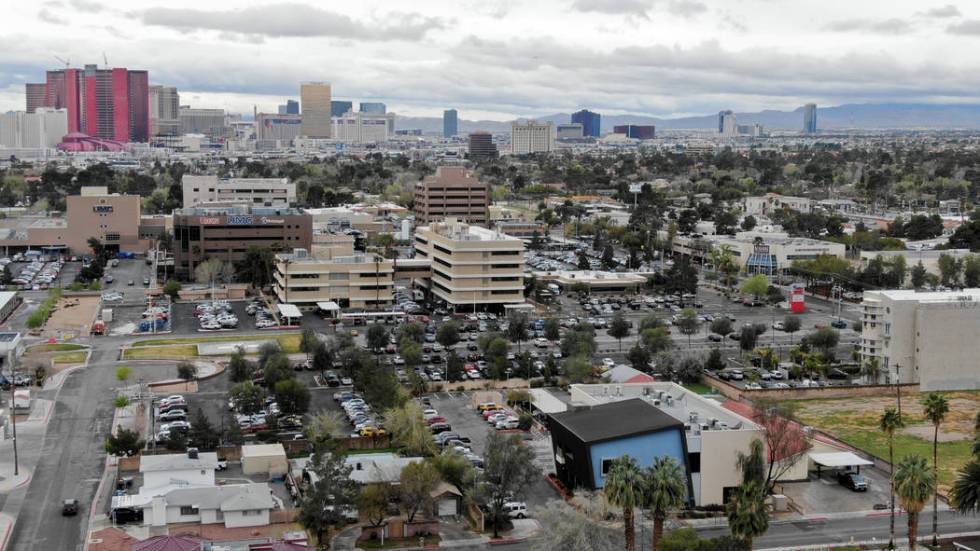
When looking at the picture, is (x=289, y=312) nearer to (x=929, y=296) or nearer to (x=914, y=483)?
(x=929, y=296)

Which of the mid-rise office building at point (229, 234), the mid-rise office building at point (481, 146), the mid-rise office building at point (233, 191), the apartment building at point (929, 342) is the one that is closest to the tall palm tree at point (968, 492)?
the apartment building at point (929, 342)

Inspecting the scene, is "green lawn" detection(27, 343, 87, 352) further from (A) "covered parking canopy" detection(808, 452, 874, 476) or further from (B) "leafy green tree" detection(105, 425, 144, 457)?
(A) "covered parking canopy" detection(808, 452, 874, 476)

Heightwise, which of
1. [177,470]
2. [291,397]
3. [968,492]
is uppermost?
[968,492]

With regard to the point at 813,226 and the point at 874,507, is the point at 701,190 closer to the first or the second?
the point at 813,226

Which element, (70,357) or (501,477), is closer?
(501,477)

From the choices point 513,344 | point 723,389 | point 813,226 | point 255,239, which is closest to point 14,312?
point 255,239

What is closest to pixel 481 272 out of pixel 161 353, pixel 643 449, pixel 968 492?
pixel 161 353

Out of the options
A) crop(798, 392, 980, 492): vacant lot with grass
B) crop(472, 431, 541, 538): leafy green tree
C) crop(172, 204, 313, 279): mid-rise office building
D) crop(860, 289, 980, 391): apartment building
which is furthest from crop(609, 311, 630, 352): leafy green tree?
crop(172, 204, 313, 279): mid-rise office building
